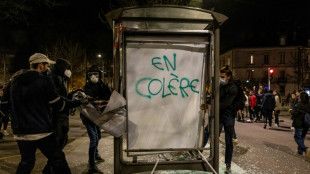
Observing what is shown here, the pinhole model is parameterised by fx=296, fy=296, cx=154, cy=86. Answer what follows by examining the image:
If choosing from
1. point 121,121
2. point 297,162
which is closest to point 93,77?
point 121,121

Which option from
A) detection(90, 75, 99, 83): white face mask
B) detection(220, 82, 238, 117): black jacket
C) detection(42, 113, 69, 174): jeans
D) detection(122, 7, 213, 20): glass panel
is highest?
detection(122, 7, 213, 20): glass panel

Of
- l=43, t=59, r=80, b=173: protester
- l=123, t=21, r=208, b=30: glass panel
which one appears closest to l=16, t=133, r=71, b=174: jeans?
l=43, t=59, r=80, b=173: protester

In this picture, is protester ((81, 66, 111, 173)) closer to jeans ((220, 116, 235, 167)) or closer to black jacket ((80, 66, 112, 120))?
black jacket ((80, 66, 112, 120))

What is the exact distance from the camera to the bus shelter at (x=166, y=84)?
Answer: 12.7 feet

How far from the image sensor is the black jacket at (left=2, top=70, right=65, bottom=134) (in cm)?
360

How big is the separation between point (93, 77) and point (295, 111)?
5.13 metres

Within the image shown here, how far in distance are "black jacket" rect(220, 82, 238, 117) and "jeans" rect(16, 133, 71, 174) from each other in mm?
2966

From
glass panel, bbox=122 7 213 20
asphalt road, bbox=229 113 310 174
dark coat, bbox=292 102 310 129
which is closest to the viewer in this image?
glass panel, bbox=122 7 213 20

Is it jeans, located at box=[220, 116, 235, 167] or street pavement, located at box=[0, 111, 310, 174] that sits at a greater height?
jeans, located at box=[220, 116, 235, 167]

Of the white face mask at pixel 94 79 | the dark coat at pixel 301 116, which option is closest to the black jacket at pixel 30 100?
the white face mask at pixel 94 79

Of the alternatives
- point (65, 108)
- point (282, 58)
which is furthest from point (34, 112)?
point (282, 58)

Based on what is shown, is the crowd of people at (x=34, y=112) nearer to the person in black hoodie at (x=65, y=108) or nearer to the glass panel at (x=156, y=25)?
the person in black hoodie at (x=65, y=108)

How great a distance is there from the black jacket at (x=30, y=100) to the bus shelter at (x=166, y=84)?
926 mm

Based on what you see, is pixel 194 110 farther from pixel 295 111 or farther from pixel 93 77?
pixel 295 111
